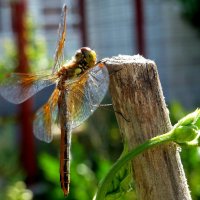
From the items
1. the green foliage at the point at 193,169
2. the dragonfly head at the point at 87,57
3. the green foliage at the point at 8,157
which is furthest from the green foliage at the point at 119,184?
the green foliage at the point at 8,157

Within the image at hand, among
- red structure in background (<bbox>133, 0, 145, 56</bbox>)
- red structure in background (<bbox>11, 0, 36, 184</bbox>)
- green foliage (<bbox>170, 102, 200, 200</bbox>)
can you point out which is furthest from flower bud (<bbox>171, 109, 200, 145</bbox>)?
red structure in background (<bbox>133, 0, 145, 56</bbox>)

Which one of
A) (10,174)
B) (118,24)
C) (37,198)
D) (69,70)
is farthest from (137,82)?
(118,24)

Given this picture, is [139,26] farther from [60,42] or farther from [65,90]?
[65,90]

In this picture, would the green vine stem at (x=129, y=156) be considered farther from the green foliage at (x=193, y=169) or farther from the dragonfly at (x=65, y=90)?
the green foliage at (x=193, y=169)

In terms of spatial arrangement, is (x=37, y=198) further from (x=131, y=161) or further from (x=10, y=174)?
(x=131, y=161)

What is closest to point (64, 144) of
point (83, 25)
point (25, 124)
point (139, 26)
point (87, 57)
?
point (87, 57)

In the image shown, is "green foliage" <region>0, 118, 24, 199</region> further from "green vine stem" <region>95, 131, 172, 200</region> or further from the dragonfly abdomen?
"green vine stem" <region>95, 131, 172, 200</region>
